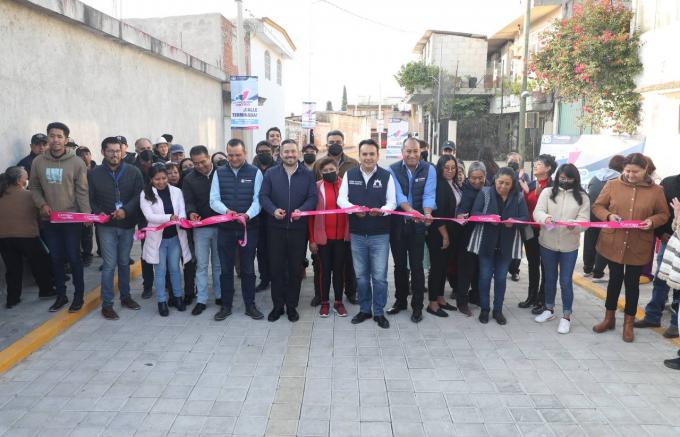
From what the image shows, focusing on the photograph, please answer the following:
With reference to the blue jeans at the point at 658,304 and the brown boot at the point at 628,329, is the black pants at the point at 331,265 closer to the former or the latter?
the brown boot at the point at 628,329

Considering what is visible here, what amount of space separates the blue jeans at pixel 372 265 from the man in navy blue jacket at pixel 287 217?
62cm

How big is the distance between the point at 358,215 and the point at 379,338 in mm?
1280

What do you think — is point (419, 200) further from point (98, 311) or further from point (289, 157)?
point (98, 311)

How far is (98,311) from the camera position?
6.21 metres

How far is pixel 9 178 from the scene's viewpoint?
6.11m

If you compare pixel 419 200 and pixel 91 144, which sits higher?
pixel 91 144

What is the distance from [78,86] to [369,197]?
224 inches

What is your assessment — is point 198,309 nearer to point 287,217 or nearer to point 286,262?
point 286,262

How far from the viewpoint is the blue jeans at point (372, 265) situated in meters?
5.68

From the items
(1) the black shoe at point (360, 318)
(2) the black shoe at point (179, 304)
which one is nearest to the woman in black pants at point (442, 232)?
(1) the black shoe at point (360, 318)

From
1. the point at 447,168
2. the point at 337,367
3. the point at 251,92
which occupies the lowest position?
the point at 337,367

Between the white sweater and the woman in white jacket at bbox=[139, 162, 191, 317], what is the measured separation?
3980 mm

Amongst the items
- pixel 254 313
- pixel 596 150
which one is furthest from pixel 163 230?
pixel 596 150

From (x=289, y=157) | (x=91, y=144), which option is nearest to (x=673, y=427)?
(x=289, y=157)
